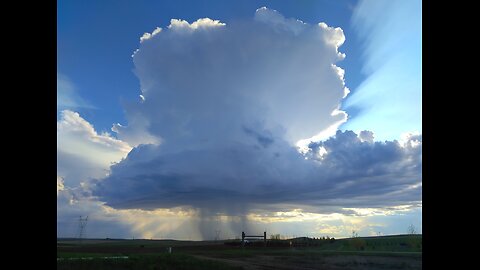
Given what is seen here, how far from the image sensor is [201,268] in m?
15.9
